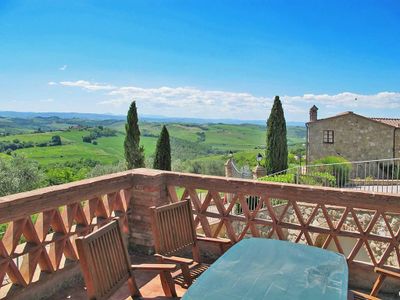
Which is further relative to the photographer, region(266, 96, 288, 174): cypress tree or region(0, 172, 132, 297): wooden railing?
region(266, 96, 288, 174): cypress tree

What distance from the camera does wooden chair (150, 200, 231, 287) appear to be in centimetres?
298

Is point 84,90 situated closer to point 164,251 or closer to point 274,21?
point 274,21

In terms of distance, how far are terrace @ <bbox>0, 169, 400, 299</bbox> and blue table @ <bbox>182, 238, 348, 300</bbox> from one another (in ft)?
3.14

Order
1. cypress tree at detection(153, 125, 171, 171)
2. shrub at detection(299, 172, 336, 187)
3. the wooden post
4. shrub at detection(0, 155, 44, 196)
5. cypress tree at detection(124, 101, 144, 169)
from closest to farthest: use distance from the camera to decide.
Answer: the wooden post
shrub at detection(299, 172, 336, 187)
cypress tree at detection(153, 125, 171, 171)
cypress tree at detection(124, 101, 144, 169)
shrub at detection(0, 155, 44, 196)

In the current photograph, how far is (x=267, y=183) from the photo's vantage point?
3.72 metres

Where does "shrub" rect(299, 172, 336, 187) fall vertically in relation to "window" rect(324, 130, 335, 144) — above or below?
below

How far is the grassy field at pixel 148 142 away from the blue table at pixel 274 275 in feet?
55.9

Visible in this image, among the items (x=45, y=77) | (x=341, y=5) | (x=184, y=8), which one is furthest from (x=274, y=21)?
(x=45, y=77)

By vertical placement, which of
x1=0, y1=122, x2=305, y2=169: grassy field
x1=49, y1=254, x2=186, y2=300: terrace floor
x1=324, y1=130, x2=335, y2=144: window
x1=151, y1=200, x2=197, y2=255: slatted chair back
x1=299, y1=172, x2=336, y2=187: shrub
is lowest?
x1=0, y1=122, x2=305, y2=169: grassy field

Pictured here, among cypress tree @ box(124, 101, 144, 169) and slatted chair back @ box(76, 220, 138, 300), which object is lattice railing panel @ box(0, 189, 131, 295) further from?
cypress tree @ box(124, 101, 144, 169)

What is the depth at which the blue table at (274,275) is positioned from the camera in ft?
6.56

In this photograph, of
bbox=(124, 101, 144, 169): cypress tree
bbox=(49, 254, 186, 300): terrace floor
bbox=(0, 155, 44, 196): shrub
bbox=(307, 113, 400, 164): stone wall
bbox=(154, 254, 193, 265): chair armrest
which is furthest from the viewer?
bbox=(307, 113, 400, 164): stone wall

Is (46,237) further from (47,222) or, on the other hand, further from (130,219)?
(130,219)

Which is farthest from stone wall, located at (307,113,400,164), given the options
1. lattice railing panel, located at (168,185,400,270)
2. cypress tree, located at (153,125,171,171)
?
lattice railing panel, located at (168,185,400,270)
